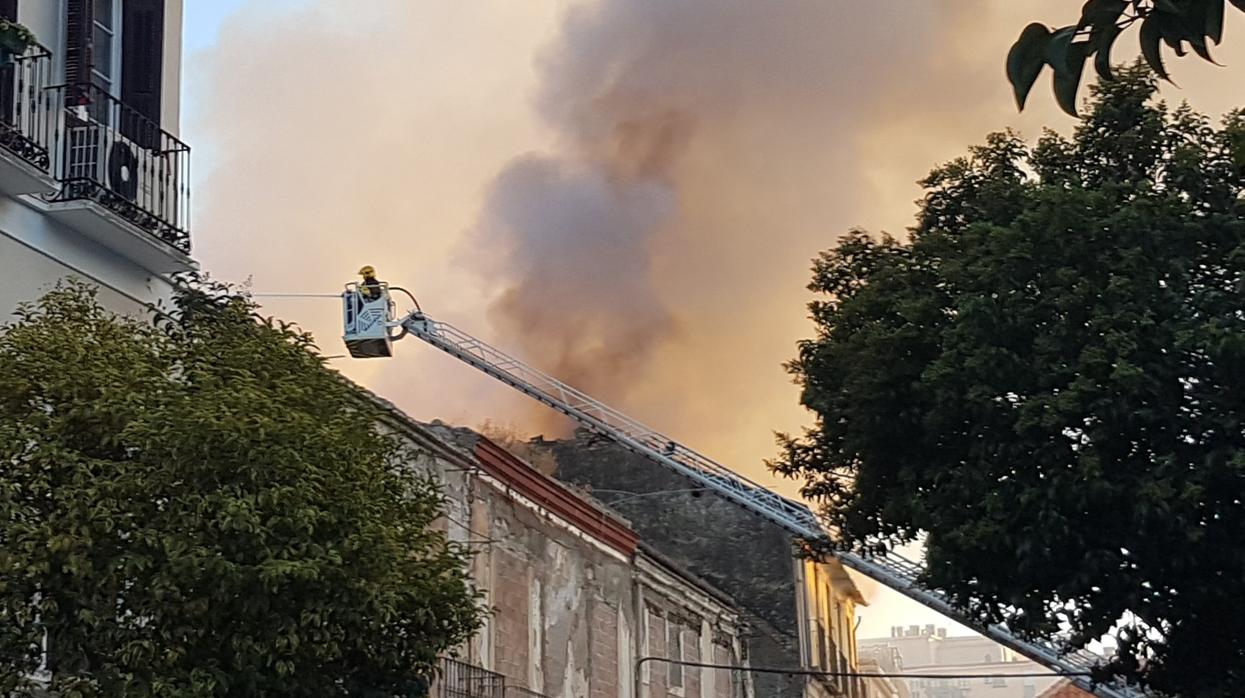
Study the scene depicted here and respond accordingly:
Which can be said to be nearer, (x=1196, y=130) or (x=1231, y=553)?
(x=1231, y=553)

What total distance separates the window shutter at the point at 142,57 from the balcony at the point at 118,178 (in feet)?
0.71

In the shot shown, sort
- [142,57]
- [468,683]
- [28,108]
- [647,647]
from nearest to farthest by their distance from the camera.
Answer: [28,108]
[142,57]
[468,683]
[647,647]

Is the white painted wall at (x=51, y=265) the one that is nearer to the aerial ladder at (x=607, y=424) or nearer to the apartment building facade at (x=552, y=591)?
the apartment building facade at (x=552, y=591)

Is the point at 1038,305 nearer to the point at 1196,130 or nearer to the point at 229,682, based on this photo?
the point at 1196,130

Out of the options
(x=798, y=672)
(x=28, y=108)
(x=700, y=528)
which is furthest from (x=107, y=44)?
(x=700, y=528)

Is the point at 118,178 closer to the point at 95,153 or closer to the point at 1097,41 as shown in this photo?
the point at 95,153

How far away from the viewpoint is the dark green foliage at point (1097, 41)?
3.64 m

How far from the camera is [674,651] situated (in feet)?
95.1

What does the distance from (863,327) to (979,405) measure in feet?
6.09

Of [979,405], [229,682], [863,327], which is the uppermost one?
[863,327]

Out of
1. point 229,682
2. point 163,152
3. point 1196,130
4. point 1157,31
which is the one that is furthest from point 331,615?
point 1196,130

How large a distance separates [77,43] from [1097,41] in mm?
10428

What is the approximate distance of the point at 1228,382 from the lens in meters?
14.4

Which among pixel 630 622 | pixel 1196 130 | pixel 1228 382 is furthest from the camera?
pixel 630 622
